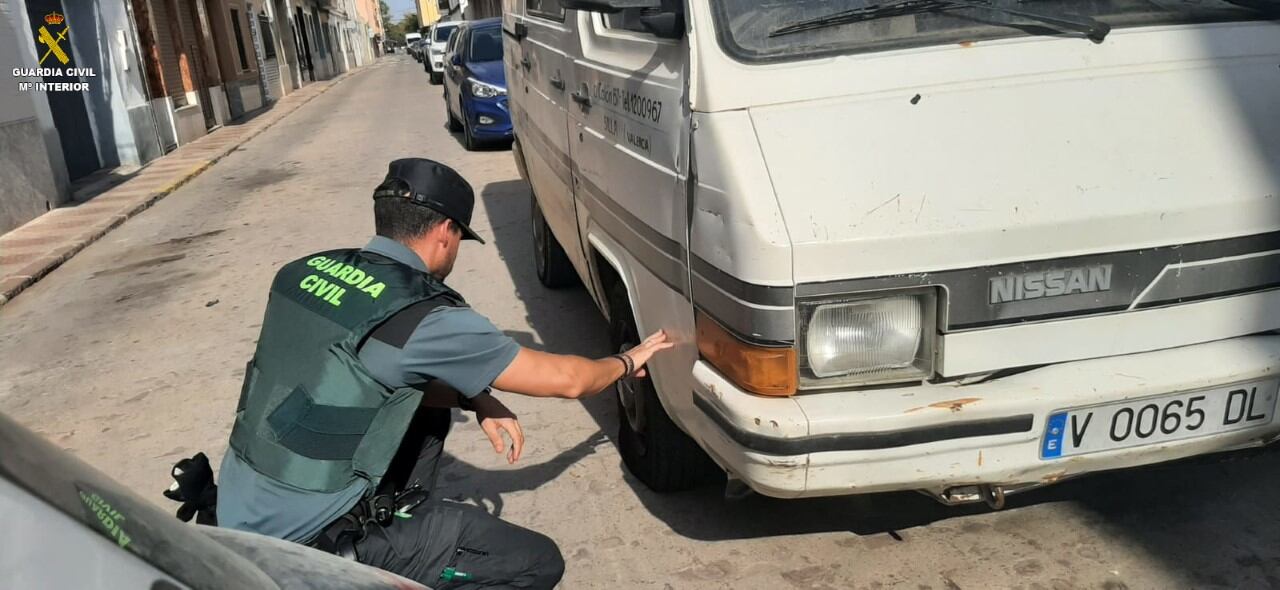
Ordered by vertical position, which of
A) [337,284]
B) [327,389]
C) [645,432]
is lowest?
[645,432]

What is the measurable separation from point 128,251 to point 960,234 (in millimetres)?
8754

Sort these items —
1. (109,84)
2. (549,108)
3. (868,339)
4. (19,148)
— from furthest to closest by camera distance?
(109,84)
(19,148)
(549,108)
(868,339)

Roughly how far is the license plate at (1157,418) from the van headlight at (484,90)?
10847 mm

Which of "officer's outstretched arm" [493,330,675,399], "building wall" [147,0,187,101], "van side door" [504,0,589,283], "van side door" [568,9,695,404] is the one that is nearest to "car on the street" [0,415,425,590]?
"officer's outstretched arm" [493,330,675,399]

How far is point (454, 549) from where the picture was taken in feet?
7.70

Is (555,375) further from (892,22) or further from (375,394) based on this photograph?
(892,22)

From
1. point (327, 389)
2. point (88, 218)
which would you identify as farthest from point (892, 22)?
point (88, 218)

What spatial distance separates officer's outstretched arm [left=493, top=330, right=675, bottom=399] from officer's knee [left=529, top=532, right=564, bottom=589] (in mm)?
376

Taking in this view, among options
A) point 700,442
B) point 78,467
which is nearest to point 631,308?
point 700,442

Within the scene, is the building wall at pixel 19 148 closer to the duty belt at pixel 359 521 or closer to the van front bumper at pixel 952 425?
the duty belt at pixel 359 521

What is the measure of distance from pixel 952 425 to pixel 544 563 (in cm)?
107

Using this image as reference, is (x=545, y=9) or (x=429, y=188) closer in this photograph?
(x=429, y=188)

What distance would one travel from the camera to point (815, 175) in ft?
7.82

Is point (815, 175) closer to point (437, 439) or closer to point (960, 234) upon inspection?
point (960, 234)
